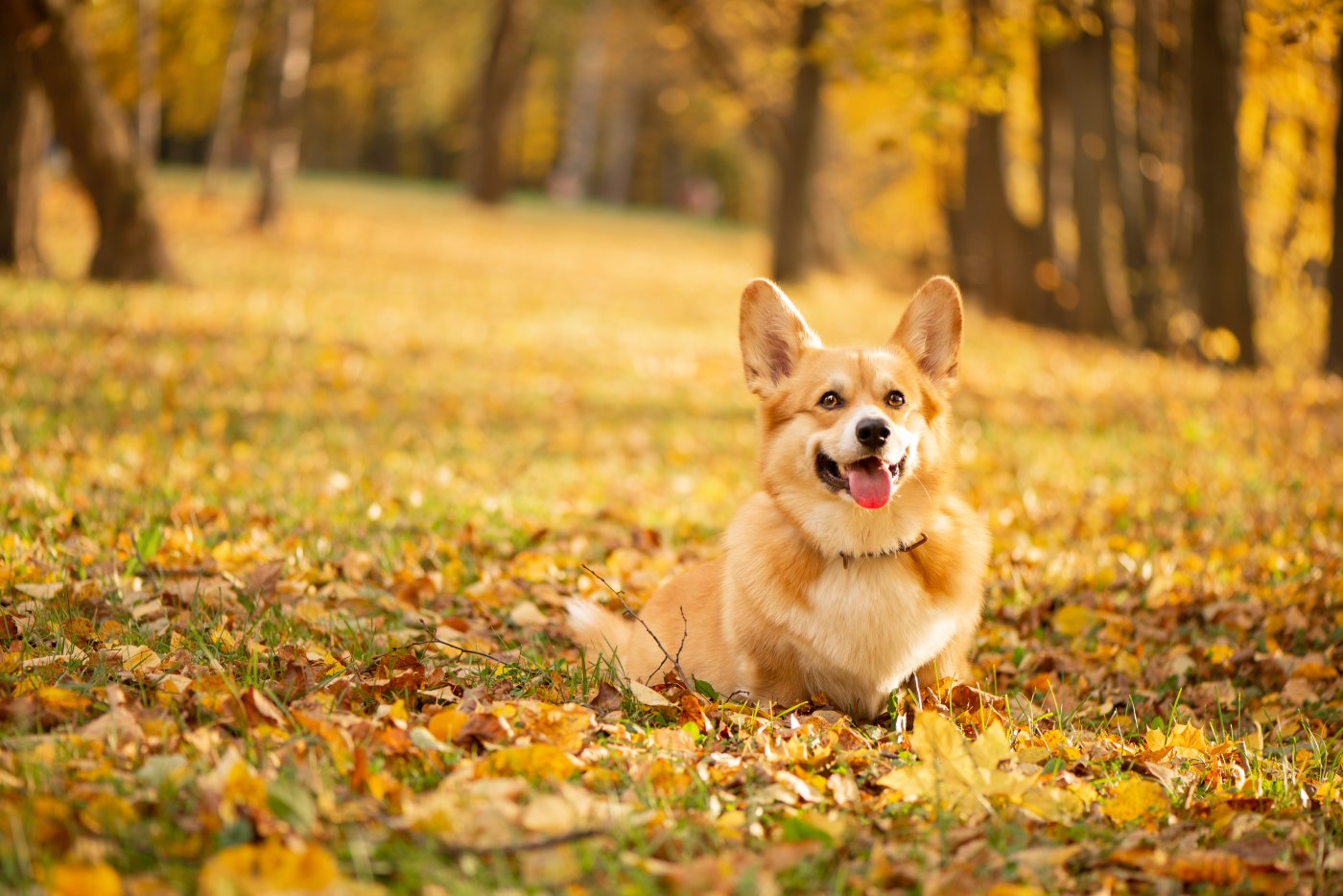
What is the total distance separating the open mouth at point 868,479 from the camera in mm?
3422

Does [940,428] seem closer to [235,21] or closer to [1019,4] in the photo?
[1019,4]

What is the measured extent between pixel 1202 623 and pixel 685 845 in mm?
3240

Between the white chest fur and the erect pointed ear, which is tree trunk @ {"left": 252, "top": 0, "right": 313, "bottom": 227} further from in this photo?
the white chest fur

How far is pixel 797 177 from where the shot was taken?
1908 centimetres

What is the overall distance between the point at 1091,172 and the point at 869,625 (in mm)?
13584

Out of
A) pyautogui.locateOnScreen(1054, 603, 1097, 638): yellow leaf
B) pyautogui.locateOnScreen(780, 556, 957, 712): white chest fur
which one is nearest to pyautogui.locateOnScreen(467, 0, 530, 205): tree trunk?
pyautogui.locateOnScreen(1054, 603, 1097, 638): yellow leaf

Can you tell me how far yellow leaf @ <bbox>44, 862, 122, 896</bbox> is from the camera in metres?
1.95

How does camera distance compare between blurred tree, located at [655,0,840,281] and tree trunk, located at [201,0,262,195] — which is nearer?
blurred tree, located at [655,0,840,281]

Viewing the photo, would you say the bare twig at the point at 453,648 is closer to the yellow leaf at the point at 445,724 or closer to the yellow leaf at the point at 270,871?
the yellow leaf at the point at 445,724

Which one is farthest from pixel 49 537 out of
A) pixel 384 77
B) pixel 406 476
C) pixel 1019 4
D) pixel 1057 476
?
pixel 384 77

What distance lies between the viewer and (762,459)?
3752mm

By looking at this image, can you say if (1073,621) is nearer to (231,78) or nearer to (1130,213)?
(1130,213)

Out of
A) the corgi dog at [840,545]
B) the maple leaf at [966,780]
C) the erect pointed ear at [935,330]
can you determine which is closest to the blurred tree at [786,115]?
the erect pointed ear at [935,330]

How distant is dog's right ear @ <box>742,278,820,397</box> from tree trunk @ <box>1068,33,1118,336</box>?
1243cm
